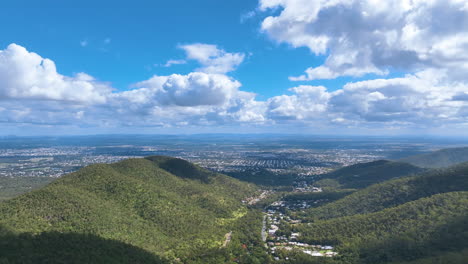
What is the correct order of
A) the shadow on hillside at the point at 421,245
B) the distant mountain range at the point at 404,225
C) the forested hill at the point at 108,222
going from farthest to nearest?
the distant mountain range at the point at 404,225
the shadow on hillside at the point at 421,245
the forested hill at the point at 108,222

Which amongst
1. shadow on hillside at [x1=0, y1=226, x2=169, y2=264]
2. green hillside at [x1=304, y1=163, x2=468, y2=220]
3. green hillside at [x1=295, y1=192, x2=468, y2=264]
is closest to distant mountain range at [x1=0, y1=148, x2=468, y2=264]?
shadow on hillside at [x1=0, y1=226, x2=169, y2=264]

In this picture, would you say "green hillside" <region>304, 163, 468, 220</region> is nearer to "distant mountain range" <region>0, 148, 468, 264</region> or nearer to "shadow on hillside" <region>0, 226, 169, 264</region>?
"distant mountain range" <region>0, 148, 468, 264</region>

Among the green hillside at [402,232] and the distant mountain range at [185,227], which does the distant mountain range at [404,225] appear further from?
the distant mountain range at [185,227]

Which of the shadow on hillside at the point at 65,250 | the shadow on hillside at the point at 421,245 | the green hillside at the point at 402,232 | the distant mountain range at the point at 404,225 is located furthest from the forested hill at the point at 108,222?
the shadow on hillside at the point at 421,245

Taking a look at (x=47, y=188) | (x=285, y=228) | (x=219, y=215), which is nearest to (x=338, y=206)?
(x=285, y=228)

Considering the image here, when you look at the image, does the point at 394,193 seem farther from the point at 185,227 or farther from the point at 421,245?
the point at 185,227

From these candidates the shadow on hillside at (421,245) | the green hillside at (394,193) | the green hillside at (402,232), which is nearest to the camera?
the shadow on hillside at (421,245)
